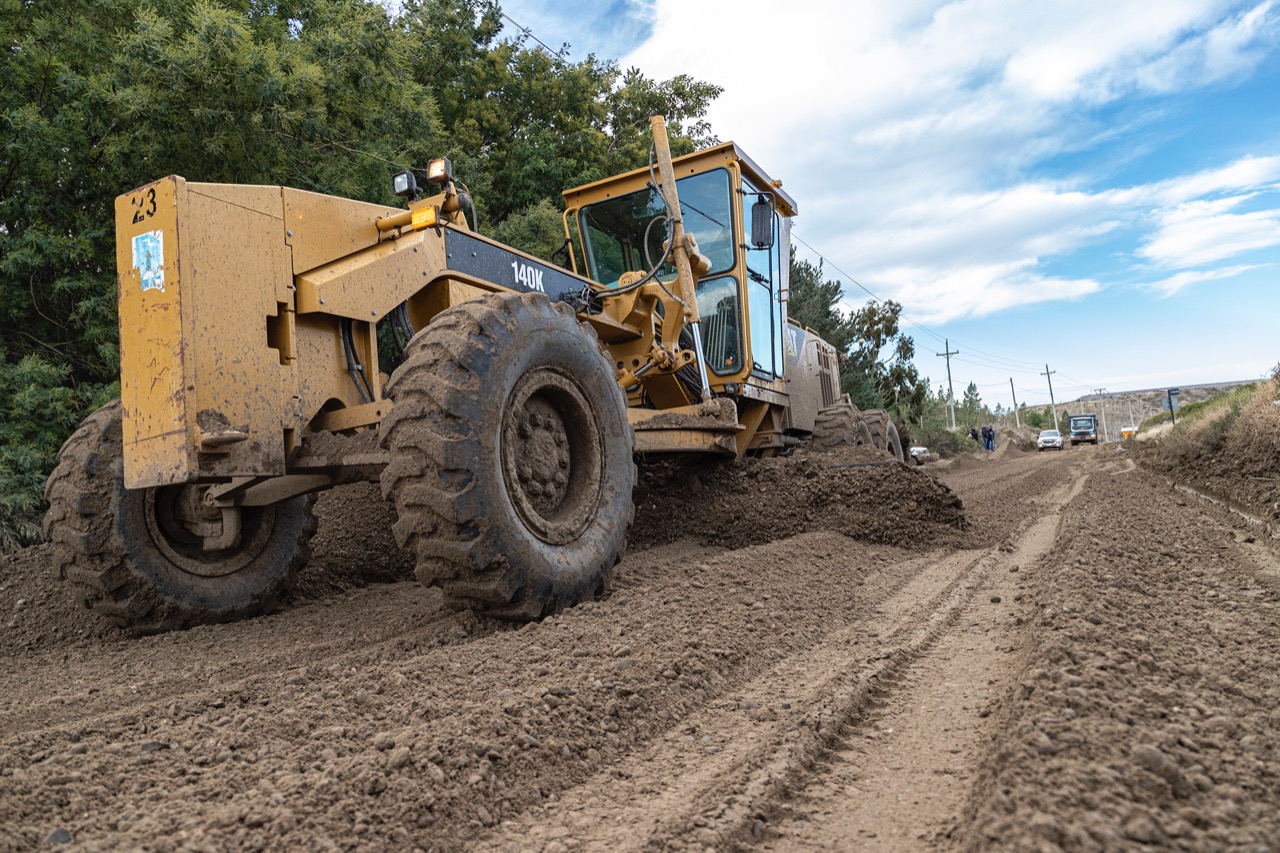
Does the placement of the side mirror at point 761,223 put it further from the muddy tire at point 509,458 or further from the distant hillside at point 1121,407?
the distant hillside at point 1121,407

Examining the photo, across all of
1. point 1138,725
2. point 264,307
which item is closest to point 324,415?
point 264,307

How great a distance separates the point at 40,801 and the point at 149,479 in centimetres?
190

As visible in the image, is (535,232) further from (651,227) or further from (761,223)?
(761,223)

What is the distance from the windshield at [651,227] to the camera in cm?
749

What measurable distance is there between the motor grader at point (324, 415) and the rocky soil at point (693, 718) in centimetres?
32

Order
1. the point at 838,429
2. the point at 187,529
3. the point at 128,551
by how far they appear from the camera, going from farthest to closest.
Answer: the point at 838,429, the point at 187,529, the point at 128,551

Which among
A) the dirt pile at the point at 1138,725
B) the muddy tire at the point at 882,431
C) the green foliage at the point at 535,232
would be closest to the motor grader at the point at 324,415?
the dirt pile at the point at 1138,725

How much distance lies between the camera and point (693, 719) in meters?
2.68

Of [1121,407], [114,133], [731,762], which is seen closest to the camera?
[731,762]

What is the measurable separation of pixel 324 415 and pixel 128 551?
1135mm

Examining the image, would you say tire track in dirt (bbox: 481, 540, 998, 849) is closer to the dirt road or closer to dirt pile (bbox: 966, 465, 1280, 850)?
the dirt road

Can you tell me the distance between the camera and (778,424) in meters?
8.52

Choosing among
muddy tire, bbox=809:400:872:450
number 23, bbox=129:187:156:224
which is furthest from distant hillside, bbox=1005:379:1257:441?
number 23, bbox=129:187:156:224

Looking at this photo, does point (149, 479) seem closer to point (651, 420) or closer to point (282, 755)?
point (282, 755)
